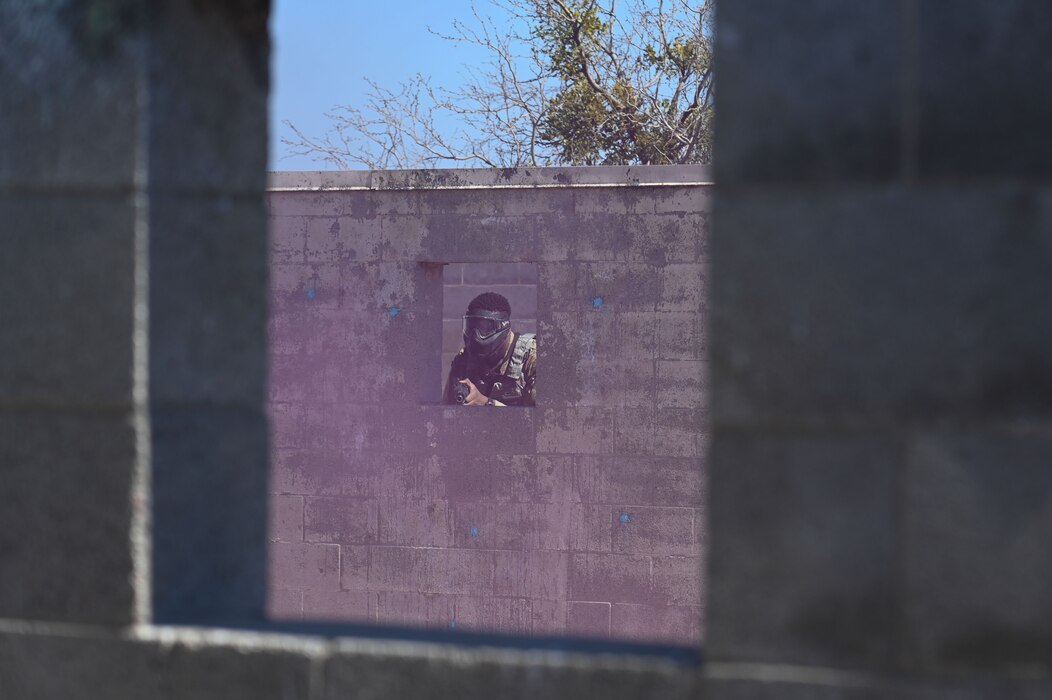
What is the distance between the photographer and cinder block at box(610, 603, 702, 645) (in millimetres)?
7680

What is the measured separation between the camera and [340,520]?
8180 millimetres

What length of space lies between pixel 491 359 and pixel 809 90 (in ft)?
28.4

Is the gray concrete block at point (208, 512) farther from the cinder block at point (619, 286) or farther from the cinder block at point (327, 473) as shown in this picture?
the cinder block at point (327, 473)

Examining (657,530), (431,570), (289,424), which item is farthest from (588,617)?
(289,424)

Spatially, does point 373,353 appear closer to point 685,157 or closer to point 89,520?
point 89,520

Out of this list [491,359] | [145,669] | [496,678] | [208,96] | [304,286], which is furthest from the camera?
[491,359]

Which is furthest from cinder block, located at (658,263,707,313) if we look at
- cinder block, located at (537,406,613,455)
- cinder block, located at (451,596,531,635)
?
cinder block, located at (451,596,531,635)

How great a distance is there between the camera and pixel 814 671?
1859 millimetres

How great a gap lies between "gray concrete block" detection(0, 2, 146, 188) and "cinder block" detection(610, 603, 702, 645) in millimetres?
5992

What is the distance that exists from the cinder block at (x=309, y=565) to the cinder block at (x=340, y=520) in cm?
7

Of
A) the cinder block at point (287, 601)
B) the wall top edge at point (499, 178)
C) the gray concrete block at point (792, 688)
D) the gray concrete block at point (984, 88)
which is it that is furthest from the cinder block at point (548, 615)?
the gray concrete block at point (984, 88)

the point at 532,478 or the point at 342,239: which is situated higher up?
the point at 342,239

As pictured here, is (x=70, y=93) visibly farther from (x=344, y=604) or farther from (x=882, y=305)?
(x=344, y=604)

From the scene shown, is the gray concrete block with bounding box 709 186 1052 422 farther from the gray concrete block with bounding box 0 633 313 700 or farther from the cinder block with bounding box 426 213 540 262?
the cinder block with bounding box 426 213 540 262
